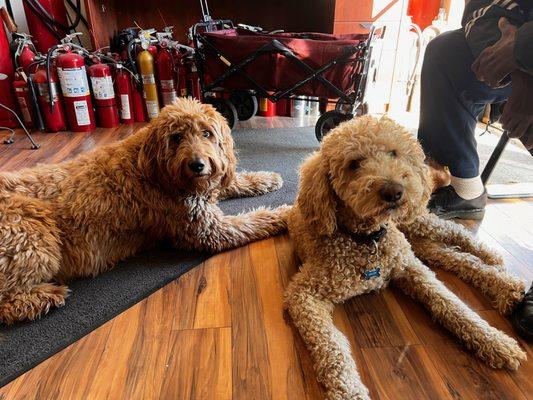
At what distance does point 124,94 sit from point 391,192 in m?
3.38

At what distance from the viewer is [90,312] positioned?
4.99 ft

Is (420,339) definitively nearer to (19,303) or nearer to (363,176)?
(363,176)

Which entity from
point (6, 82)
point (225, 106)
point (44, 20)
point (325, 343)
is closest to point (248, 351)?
point (325, 343)

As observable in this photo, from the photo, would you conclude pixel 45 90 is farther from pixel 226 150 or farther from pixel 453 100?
pixel 453 100

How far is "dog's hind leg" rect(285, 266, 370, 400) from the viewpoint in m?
1.11

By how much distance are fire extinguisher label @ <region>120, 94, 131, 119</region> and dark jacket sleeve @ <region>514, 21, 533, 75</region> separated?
11.4 ft

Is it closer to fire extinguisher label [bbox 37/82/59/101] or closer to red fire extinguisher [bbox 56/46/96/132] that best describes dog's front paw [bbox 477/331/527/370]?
red fire extinguisher [bbox 56/46/96/132]

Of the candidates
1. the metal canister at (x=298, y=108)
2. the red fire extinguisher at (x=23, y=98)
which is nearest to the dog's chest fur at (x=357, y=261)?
the metal canister at (x=298, y=108)

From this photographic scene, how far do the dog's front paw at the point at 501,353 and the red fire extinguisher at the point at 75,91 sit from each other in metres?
3.74

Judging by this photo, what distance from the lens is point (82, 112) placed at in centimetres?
365

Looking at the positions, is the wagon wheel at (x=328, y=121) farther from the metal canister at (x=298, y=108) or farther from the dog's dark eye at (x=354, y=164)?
the dog's dark eye at (x=354, y=164)

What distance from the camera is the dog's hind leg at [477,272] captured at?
55.8 inches

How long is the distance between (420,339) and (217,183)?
3.62 ft

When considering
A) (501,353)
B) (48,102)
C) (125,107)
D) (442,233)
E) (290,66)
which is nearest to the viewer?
(501,353)
